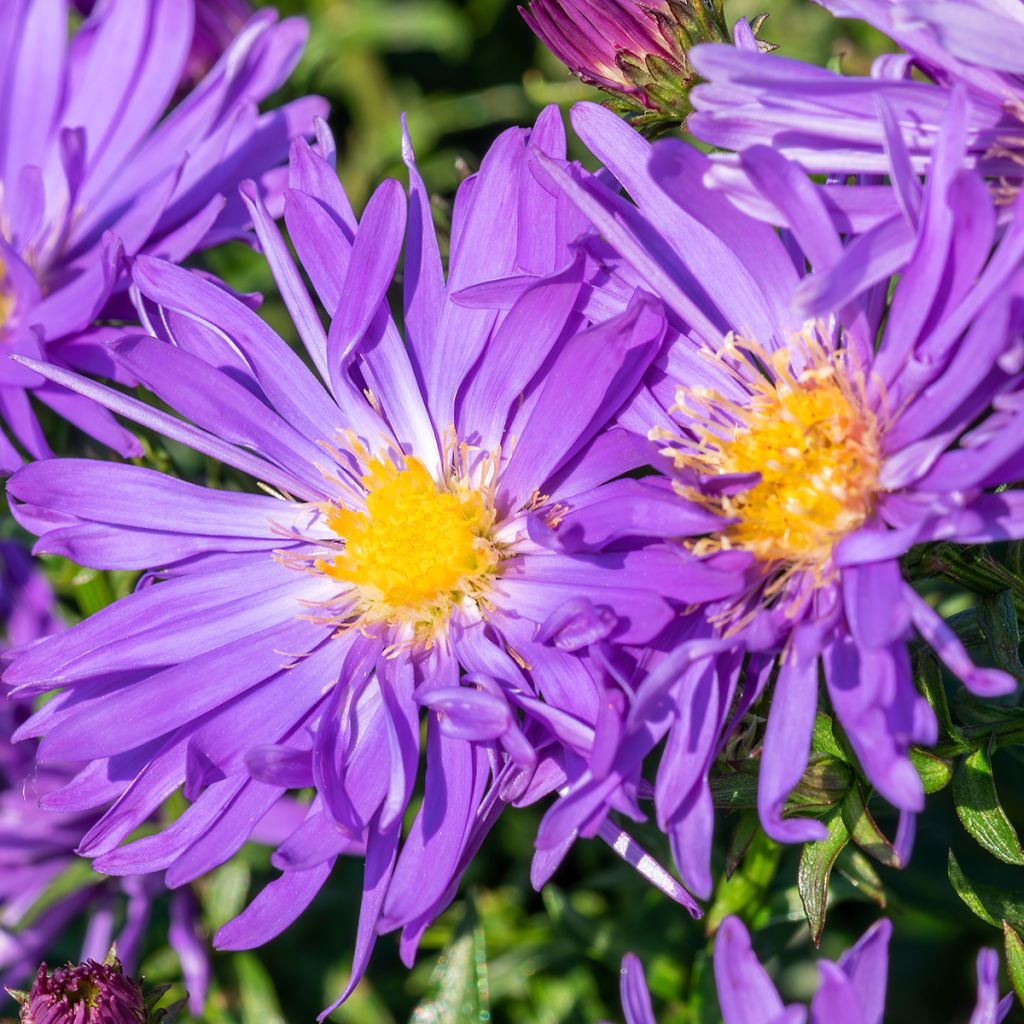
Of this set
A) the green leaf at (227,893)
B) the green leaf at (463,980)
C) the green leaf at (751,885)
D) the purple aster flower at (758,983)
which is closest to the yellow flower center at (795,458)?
the purple aster flower at (758,983)

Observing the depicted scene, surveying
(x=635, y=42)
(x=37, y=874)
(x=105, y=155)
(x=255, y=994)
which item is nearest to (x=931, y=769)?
(x=635, y=42)

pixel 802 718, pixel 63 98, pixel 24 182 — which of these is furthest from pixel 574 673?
pixel 63 98

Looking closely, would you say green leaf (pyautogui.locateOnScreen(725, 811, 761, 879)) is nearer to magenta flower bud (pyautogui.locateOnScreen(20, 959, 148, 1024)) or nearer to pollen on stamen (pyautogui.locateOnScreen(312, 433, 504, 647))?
pollen on stamen (pyautogui.locateOnScreen(312, 433, 504, 647))

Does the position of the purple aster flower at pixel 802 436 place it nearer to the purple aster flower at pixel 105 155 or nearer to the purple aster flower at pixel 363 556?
the purple aster flower at pixel 363 556

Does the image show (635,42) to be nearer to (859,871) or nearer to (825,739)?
(825,739)

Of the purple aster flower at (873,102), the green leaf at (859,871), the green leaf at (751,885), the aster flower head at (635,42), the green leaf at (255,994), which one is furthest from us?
the green leaf at (255,994)
